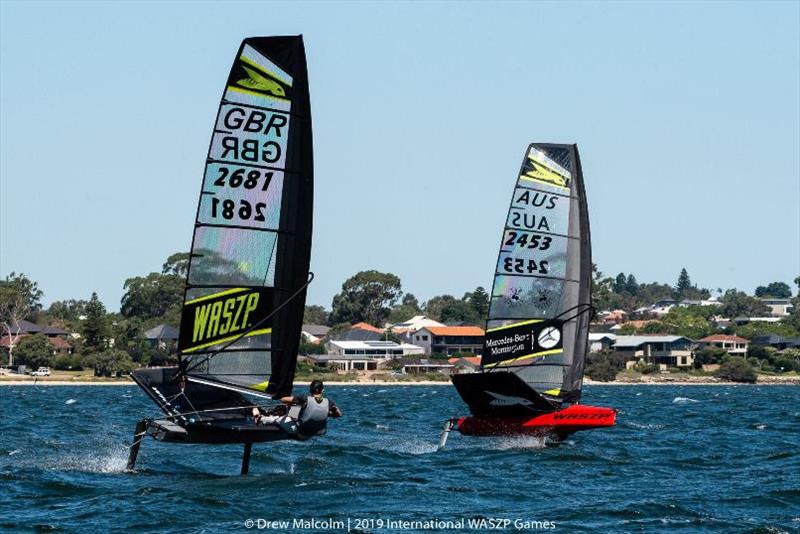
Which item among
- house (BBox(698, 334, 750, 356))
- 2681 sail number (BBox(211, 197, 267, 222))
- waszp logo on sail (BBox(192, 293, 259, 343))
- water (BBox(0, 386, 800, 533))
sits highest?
house (BBox(698, 334, 750, 356))

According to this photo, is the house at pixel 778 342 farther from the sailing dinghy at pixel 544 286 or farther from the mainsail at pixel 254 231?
the mainsail at pixel 254 231

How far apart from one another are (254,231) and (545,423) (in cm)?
996

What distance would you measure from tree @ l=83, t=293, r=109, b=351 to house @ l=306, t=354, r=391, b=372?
A: 822 inches

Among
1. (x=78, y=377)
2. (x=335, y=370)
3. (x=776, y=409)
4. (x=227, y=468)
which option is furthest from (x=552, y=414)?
(x=335, y=370)

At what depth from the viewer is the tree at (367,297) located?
170 meters

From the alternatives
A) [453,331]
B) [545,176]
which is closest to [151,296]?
[453,331]

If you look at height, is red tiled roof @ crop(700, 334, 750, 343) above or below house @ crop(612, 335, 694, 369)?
above

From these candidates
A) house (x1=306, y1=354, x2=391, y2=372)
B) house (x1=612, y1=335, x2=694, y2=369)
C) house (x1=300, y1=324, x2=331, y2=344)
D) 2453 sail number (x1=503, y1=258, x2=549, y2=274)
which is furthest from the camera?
house (x1=300, y1=324, x2=331, y2=344)

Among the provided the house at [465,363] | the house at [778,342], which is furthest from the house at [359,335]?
the house at [778,342]

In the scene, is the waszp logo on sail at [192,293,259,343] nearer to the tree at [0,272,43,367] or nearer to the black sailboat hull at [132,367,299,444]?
the black sailboat hull at [132,367,299,444]

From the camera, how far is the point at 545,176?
113ft

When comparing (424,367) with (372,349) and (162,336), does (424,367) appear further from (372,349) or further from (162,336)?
(162,336)

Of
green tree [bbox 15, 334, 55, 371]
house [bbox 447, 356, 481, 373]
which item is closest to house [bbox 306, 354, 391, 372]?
house [bbox 447, 356, 481, 373]

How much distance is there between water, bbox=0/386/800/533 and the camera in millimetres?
20250
